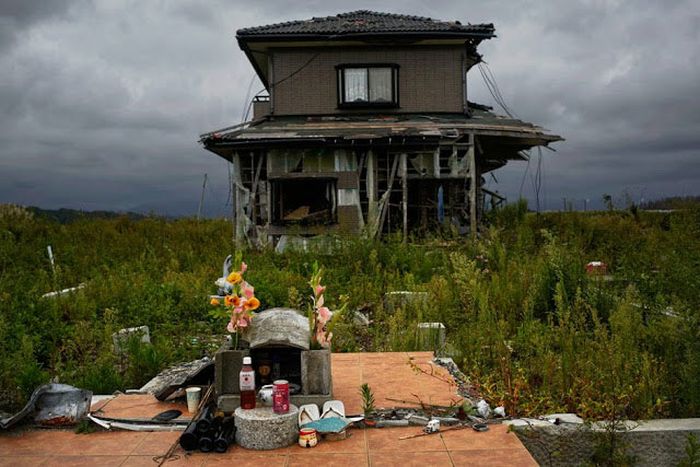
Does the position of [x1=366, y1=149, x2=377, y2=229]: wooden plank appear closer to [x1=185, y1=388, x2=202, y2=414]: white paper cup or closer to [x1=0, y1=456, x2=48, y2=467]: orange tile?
[x1=185, y1=388, x2=202, y2=414]: white paper cup

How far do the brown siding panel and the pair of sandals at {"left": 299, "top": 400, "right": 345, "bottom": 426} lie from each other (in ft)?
44.9

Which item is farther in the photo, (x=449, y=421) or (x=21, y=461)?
(x=449, y=421)

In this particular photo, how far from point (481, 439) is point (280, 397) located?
1513 mm

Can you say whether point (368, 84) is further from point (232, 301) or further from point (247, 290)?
point (232, 301)

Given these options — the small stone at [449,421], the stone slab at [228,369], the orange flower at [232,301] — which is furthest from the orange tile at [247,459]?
the small stone at [449,421]

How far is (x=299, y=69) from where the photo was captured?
1741 centimetres

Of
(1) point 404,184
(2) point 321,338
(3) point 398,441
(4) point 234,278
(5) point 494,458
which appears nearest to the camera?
(5) point 494,458

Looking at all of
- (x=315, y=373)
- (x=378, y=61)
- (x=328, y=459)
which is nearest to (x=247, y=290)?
(x=315, y=373)

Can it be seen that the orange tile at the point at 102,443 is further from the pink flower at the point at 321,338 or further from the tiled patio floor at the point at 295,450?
the pink flower at the point at 321,338

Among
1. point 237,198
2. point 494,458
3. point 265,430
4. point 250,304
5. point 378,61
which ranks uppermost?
point 378,61

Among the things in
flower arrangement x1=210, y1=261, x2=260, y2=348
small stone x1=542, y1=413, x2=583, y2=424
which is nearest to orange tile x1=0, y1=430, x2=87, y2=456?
flower arrangement x1=210, y1=261, x2=260, y2=348

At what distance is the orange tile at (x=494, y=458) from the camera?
3.91 metres

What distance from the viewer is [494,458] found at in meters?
3.99

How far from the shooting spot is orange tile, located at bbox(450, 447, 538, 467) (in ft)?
12.8
